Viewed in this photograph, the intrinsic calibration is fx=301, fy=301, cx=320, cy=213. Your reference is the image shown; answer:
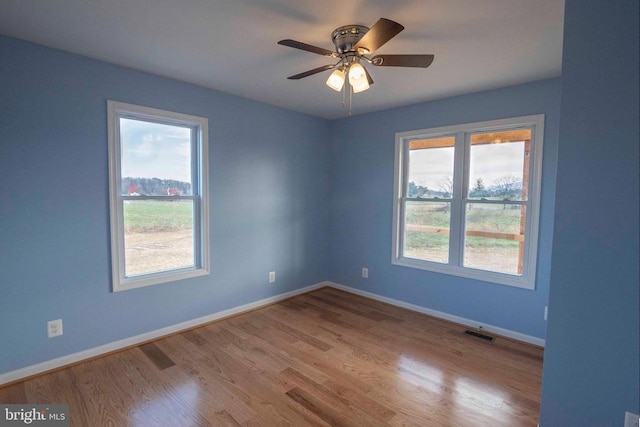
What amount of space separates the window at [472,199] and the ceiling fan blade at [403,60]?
169cm

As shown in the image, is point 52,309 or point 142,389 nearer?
point 142,389

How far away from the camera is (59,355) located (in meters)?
2.40

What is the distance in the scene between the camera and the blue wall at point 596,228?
1.25 m

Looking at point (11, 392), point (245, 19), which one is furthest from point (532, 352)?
point (11, 392)

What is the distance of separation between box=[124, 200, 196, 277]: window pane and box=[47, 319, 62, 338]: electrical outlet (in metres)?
0.59

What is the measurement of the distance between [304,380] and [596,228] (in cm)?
206

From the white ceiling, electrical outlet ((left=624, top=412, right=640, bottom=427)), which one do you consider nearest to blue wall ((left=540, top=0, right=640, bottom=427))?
electrical outlet ((left=624, top=412, right=640, bottom=427))

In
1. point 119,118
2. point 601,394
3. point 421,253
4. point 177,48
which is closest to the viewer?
point 601,394

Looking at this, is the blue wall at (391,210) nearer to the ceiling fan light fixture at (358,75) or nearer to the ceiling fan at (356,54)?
the ceiling fan at (356,54)

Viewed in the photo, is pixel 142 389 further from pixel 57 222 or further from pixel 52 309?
pixel 57 222

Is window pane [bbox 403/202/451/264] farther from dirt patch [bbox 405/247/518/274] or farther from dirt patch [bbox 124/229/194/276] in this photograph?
dirt patch [bbox 124/229/194/276]

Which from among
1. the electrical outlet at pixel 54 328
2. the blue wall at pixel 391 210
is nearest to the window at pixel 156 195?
the electrical outlet at pixel 54 328

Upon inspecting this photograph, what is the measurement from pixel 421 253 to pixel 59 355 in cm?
367

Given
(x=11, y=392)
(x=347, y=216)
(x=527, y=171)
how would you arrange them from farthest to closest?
(x=347, y=216)
(x=527, y=171)
(x=11, y=392)
